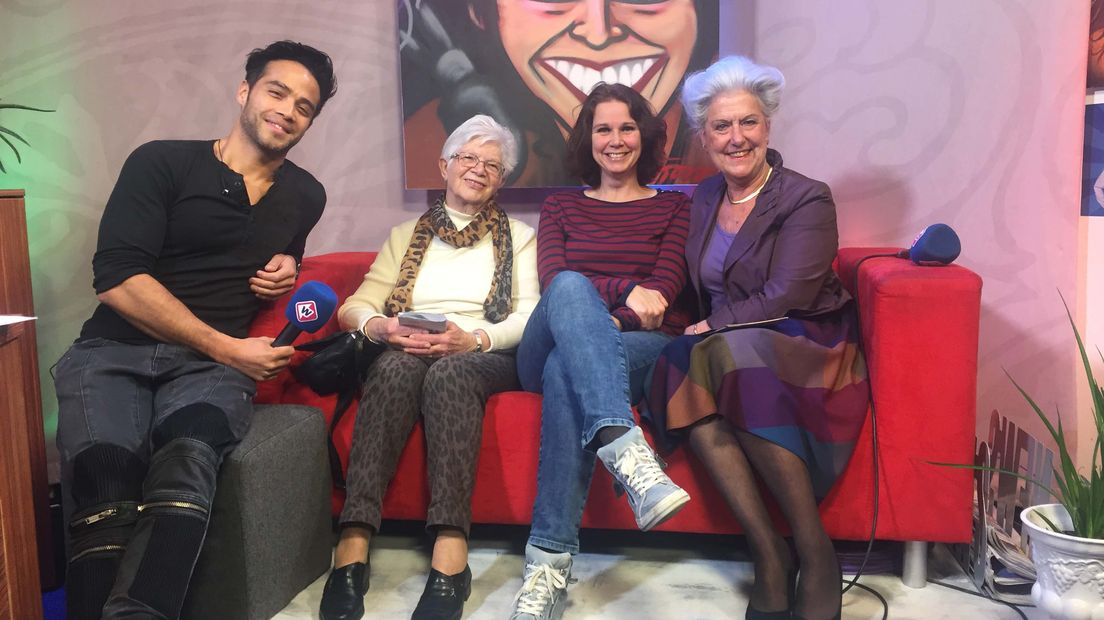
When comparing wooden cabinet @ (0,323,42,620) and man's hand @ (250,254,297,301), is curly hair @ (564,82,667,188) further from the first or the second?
wooden cabinet @ (0,323,42,620)

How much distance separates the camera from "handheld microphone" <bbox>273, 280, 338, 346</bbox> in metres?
2.00

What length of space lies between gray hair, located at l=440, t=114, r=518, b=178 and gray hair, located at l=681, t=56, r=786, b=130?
1.75 feet

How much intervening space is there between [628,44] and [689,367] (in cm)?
122

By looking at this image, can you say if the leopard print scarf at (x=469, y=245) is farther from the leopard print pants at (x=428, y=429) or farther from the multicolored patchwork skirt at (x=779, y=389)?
the multicolored patchwork skirt at (x=779, y=389)

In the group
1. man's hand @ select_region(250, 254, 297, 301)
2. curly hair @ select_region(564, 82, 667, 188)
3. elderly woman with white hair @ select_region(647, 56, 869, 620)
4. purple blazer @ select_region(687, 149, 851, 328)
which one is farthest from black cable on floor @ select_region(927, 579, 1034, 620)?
man's hand @ select_region(250, 254, 297, 301)

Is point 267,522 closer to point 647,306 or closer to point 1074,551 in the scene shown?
point 647,306

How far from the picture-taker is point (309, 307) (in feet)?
6.58

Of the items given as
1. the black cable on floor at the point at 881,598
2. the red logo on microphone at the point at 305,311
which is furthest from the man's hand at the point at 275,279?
the black cable on floor at the point at 881,598

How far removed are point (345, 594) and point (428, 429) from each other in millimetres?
399

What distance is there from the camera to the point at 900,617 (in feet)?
6.37

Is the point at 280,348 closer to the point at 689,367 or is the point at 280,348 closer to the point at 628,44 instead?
Answer: the point at 689,367

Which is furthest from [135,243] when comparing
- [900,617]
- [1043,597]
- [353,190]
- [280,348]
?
[1043,597]

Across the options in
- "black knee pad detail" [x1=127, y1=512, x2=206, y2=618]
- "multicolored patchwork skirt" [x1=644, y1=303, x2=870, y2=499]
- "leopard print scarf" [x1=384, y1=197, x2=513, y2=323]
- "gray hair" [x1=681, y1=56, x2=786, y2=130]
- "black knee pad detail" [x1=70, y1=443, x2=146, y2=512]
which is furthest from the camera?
"leopard print scarf" [x1=384, y1=197, x2=513, y2=323]

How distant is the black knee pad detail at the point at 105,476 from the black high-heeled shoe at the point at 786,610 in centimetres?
125
